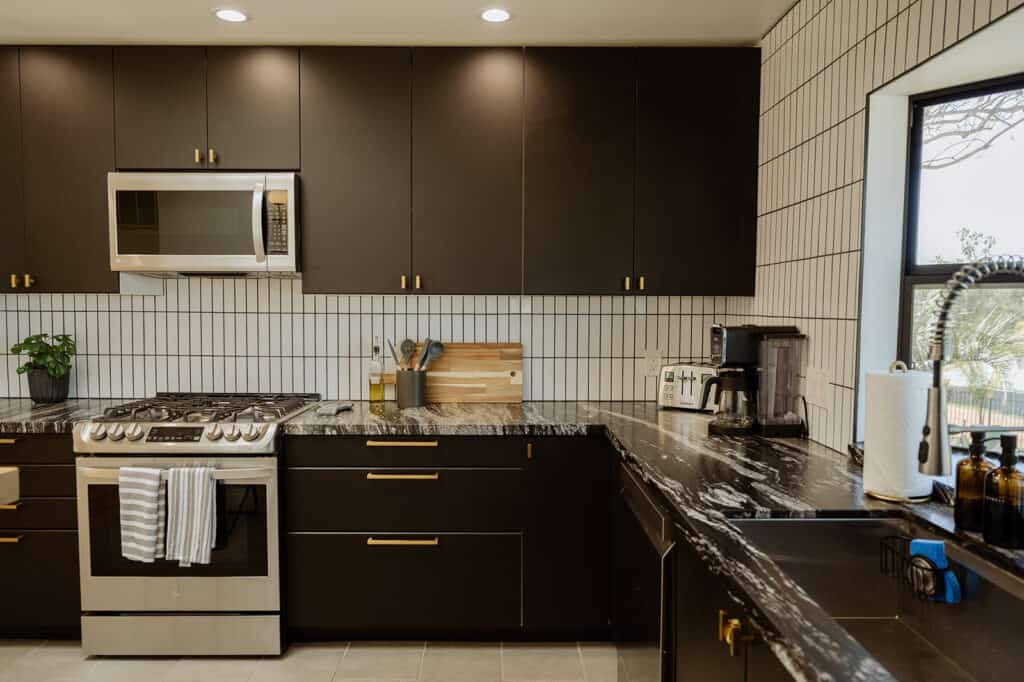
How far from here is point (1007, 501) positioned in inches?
51.9

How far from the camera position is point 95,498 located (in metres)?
2.61

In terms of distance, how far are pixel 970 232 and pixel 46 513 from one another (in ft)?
11.0

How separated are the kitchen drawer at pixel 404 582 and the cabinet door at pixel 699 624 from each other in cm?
115

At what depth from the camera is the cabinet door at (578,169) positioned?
290 centimetres

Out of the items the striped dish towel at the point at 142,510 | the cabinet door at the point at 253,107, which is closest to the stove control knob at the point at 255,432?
the striped dish towel at the point at 142,510

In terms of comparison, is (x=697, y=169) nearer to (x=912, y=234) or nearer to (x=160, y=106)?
(x=912, y=234)

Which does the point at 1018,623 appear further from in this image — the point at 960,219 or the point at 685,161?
the point at 685,161

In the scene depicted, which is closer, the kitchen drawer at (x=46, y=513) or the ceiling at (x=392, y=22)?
the ceiling at (x=392, y=22)

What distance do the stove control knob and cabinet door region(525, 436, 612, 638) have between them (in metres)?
1.02

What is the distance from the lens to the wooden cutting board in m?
3.21

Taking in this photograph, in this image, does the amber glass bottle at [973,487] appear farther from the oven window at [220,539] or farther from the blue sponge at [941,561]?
the oven window at [220,539]

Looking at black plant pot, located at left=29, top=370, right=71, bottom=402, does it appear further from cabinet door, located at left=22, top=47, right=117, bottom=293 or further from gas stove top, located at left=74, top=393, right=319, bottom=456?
gas stove top, located at left=74, top=393, right=319, bottom=456

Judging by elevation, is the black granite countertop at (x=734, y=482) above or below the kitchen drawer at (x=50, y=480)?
above

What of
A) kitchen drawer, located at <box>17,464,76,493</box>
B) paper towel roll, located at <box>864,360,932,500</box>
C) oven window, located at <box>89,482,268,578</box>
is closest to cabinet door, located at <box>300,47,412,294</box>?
oven window, located at <box>89,482,268,578</box>
